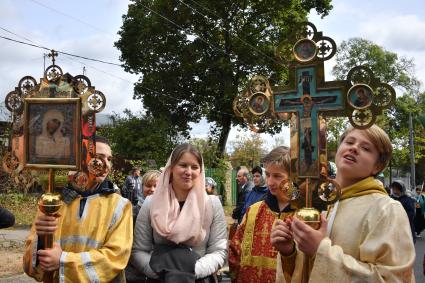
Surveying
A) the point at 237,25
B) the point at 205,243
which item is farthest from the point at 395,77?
the point at 205,243

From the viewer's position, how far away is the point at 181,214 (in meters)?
3.54

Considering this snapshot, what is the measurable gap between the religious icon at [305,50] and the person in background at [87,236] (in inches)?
58.2

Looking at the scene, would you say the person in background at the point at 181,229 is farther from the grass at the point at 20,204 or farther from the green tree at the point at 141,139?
the green tree at the point at 141,139

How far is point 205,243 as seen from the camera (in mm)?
3639

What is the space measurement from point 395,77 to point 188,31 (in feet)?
101

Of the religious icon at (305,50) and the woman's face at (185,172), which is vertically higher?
the religious icon at (305,50)

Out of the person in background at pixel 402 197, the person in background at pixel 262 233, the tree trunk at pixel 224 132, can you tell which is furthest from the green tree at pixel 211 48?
the person in background at pixel 262 233

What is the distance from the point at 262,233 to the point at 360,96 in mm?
1444

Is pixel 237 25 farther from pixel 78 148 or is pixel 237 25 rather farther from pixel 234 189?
pixel 78 148

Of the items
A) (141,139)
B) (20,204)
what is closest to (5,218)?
(20,204)

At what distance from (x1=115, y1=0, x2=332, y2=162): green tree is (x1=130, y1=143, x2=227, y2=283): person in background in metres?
21.5

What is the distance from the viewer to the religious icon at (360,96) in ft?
8.82

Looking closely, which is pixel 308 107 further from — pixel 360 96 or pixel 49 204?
pixel 49 204

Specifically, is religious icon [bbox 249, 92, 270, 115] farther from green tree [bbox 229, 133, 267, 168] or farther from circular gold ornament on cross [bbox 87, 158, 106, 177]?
green tree [bbox 229, 133, 267, 168]
